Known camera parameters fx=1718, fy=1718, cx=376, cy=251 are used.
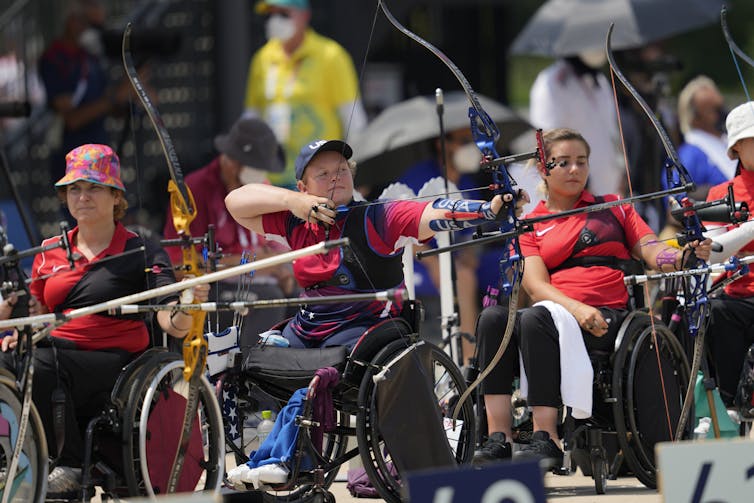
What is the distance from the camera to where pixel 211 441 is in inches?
241

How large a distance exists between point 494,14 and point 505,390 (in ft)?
33.1

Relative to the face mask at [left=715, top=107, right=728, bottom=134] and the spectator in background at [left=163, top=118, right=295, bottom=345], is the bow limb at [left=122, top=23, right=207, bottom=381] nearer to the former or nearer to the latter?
the spectator in background at [left=163, top=118, right=295, bottom=345]

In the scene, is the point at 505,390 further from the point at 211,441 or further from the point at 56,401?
the point at 56,401

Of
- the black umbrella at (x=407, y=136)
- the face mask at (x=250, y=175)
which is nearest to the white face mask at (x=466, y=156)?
the black umbrella at (x=407, y=136)

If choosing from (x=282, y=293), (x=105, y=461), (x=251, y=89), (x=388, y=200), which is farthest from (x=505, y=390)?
(x=251, y=89)

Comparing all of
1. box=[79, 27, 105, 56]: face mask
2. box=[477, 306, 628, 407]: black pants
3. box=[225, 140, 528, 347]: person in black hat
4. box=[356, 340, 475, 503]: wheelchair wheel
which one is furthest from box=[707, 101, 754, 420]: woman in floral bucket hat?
box=[79, 27, 105, 56]: face mask

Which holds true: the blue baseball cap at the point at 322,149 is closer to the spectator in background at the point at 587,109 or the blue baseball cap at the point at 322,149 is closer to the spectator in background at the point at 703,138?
the spectator in background at the point at 703,138

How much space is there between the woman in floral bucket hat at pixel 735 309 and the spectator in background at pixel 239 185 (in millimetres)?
2435

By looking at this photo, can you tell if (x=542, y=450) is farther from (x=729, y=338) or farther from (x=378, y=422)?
(x=729, y=338)

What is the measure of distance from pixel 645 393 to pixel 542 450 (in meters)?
0.48

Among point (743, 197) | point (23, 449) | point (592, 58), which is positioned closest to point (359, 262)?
point (23, 449)

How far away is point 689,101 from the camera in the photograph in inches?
376

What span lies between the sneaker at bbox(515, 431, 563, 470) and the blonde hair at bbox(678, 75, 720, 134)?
3.44m

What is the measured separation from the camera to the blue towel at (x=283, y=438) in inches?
226
